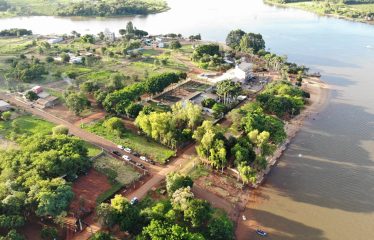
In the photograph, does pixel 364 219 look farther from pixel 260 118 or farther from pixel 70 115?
pixel 70 115

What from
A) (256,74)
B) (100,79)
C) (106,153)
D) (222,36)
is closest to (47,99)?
(100,79)

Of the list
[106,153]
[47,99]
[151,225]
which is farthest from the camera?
[47,99]

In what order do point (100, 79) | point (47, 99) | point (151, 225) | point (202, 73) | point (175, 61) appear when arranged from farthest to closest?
point (175, 61) < point (202, 73) < point (100, 79) < point (47, 99) < point (151, 225)

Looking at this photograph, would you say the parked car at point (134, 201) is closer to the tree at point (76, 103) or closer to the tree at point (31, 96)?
the tree at point (76, 103)

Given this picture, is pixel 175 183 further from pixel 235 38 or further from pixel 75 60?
pixel 235 38

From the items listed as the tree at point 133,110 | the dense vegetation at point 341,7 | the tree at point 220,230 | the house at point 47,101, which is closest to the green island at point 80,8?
the dense vegetation at point 341,7

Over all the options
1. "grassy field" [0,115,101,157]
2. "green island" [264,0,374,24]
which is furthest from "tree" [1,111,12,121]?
"green island" [264,0,374,24]
